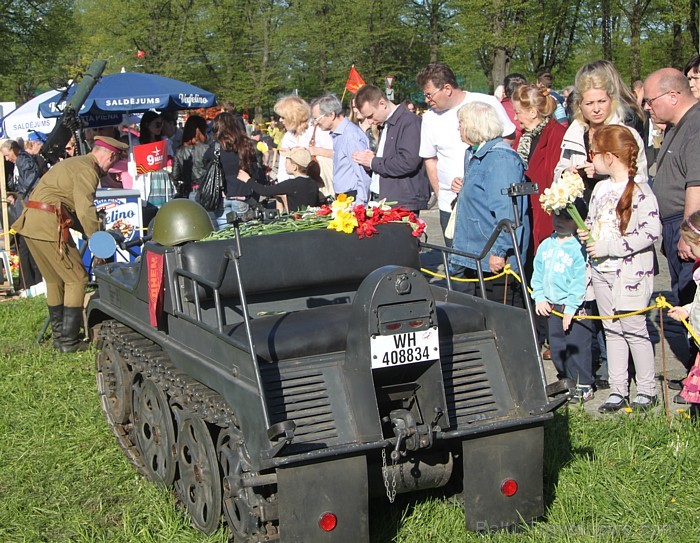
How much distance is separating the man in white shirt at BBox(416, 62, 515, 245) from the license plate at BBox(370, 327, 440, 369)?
161 inches

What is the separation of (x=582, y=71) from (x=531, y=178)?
1.10 meters

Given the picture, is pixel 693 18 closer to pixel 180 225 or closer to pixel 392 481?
pixel 180 225

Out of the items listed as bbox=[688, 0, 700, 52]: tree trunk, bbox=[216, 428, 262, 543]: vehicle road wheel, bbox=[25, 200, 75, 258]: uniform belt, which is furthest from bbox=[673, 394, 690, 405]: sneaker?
bbox=[688, 0, 700, 52]: tree trunk

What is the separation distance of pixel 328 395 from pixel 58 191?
555 centimetres

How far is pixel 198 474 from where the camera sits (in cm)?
544

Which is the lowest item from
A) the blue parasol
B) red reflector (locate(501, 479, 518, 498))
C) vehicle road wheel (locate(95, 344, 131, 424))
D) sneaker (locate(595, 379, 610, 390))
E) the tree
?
sneaker (locate(595, 379, 610, 390))

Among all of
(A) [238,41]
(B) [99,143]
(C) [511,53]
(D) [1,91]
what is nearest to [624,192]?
(B) [99,143]

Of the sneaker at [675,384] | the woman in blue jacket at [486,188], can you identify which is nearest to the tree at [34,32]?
the woman in blue jacket at [486,188]

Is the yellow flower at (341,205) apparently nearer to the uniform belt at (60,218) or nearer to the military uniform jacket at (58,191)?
the military uniform jacket at (58,191)

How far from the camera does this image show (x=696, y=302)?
6160mm

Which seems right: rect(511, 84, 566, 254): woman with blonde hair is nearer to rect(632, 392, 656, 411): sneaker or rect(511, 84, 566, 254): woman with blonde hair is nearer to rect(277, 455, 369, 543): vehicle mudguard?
rect(632, 392, 656, 411): sneaker

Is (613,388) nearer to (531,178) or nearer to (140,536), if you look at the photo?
(531,178)

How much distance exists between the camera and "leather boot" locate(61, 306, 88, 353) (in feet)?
31.6

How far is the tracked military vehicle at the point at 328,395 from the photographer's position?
182 inches
